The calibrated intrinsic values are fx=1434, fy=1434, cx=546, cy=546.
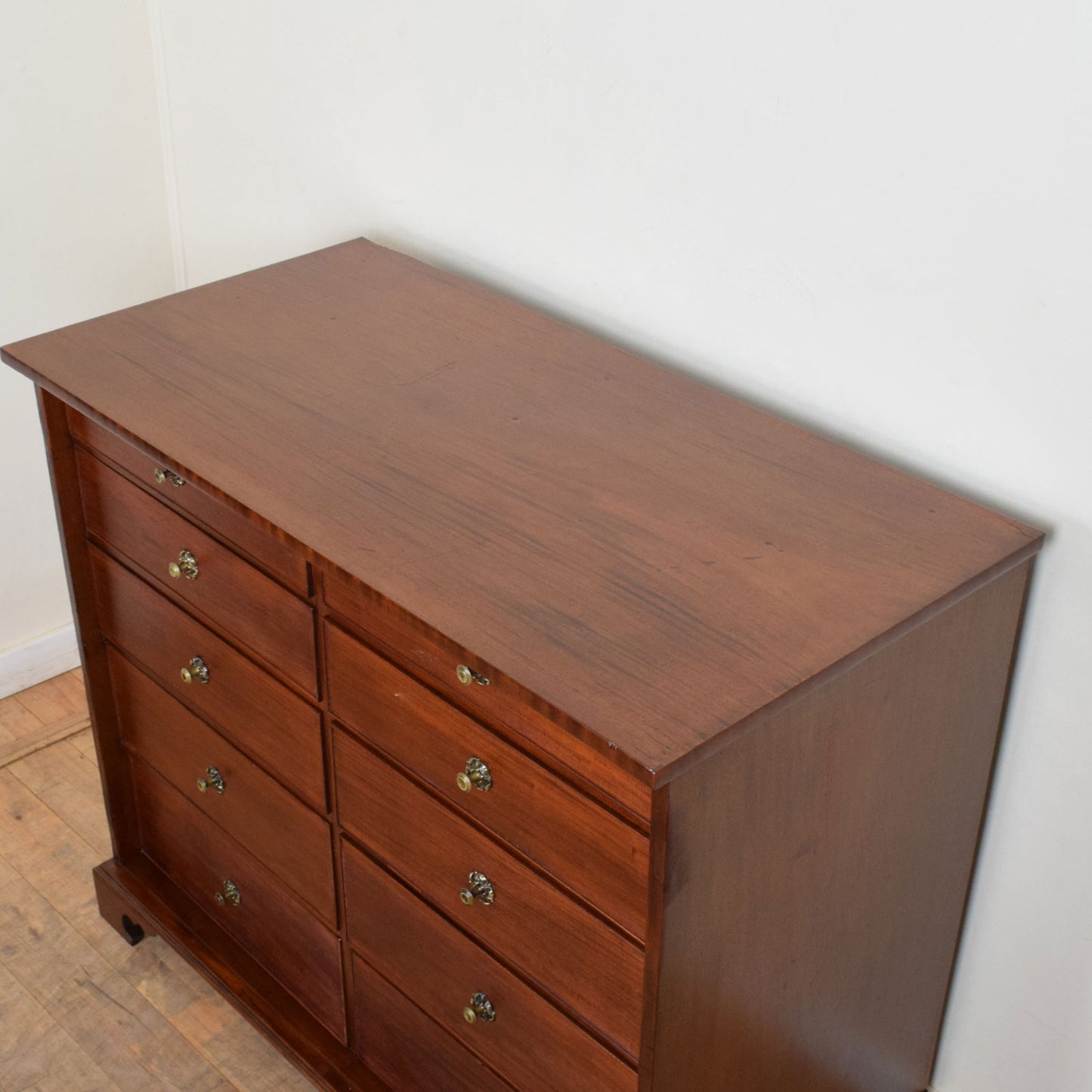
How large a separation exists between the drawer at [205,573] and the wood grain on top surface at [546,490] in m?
0.14

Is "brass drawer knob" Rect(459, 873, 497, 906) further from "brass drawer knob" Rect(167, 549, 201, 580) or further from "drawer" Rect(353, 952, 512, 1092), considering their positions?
"brass drawer knob" Rect(167, 549, 201, 580)

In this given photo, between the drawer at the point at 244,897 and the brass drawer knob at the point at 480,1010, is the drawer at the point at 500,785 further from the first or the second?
the drawer at the point at 244,897

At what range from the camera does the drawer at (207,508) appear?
1484mm

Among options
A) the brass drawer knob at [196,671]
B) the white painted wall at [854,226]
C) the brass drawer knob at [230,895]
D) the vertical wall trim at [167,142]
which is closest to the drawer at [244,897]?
the brass drawer knob at [230,895]

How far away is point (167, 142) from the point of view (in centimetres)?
243

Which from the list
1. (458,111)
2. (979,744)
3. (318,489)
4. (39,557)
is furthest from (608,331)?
(39,557)

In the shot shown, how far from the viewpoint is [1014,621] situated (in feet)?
4.84

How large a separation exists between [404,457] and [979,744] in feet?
2.24

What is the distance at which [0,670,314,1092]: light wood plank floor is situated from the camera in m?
1.95

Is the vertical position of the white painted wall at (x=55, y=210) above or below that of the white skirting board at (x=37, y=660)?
above

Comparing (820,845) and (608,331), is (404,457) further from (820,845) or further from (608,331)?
(820,845)

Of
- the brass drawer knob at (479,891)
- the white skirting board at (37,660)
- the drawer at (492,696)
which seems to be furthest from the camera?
the white skirting board at (37,660)

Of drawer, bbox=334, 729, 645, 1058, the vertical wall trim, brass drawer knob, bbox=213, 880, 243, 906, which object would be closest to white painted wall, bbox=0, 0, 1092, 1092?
the vertical wall trim

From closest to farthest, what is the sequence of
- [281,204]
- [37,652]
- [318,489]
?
1. [318,489]
2. [281,204]
3. [37,652]
